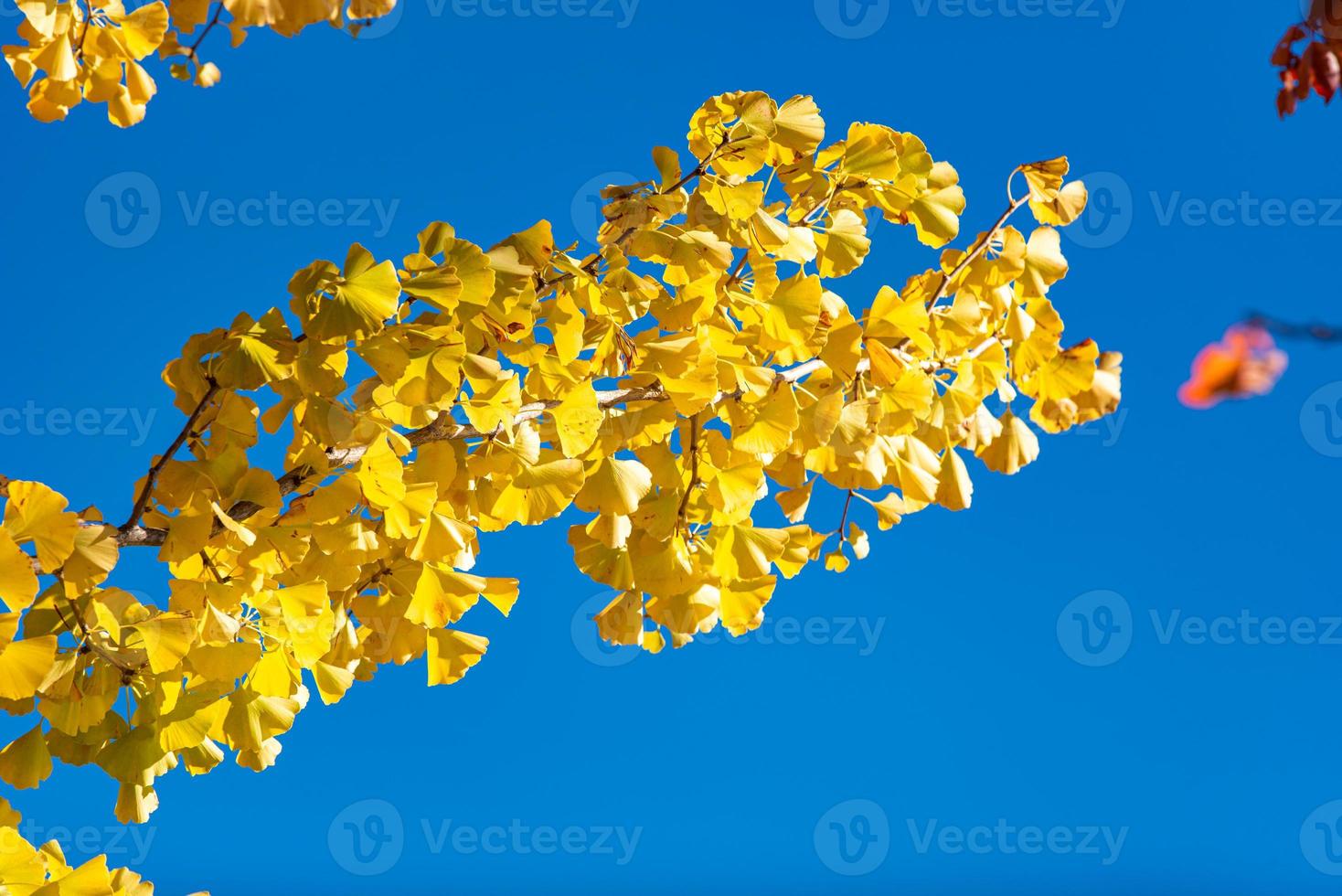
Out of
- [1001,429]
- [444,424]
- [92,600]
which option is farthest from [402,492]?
[1001,429]

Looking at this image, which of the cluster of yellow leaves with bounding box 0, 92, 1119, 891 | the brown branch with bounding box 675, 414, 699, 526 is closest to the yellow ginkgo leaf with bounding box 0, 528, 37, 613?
the cluster of yellow leaves with bounding box 0, 92, 1119, 891

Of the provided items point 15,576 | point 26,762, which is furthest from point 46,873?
point 15,576

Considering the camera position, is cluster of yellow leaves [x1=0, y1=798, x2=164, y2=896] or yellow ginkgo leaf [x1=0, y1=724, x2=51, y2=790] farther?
yellow ginkgo leaf [x1=0, y1=724, x2=51, y2=790]

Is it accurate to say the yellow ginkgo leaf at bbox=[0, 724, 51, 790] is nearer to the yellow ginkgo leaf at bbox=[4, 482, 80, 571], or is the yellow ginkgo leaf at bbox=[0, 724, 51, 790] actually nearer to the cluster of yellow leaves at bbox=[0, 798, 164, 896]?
the cluster of yellow leaves at bbox=[0, 798, 164, 896]

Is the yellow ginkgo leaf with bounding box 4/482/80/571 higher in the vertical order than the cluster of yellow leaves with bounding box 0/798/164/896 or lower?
higher

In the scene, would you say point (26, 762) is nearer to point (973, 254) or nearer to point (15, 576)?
point (15, 576)

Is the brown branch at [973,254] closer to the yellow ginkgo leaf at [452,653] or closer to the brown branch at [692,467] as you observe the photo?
the brown branch at [692,467]

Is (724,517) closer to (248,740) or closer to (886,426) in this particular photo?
(886,426)
